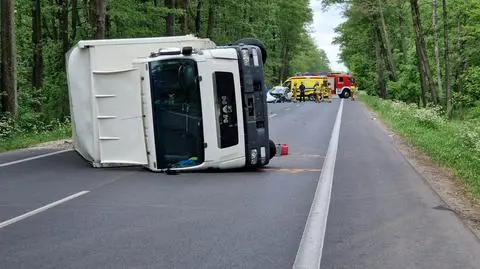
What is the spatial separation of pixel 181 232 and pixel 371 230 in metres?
2.13

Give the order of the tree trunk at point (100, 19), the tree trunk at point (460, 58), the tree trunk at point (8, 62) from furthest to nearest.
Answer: the tree trunk at point (460, 58) → the tree trunk at point (100, 19) → the tree trunk at point (8, 62)

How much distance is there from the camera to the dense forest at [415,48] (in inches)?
1572

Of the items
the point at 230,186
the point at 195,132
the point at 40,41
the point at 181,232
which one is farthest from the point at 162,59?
the point at 40,41

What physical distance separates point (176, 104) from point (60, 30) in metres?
26.8

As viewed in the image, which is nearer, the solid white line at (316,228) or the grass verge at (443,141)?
the solid white line at (316,228)

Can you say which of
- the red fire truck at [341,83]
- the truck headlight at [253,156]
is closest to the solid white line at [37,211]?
the truck headlight at [253,156]

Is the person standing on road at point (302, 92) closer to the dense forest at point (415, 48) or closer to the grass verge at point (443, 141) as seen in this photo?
the dense forest at point (415, 48)

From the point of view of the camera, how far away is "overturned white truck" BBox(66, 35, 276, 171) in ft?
35.9

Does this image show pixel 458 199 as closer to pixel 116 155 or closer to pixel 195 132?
pixel 195 132

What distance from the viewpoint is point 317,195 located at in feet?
29.4

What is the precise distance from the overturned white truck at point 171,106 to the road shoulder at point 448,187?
10.6 ft

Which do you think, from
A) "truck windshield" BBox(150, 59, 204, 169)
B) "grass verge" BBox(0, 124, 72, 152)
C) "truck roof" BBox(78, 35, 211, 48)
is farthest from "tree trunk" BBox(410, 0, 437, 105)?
"truck windshield" BBox(150, 59, 204, 169)

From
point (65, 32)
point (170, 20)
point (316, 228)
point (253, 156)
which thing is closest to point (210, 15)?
point (170, 20)

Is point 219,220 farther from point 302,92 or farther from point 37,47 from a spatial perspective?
point 302,92
